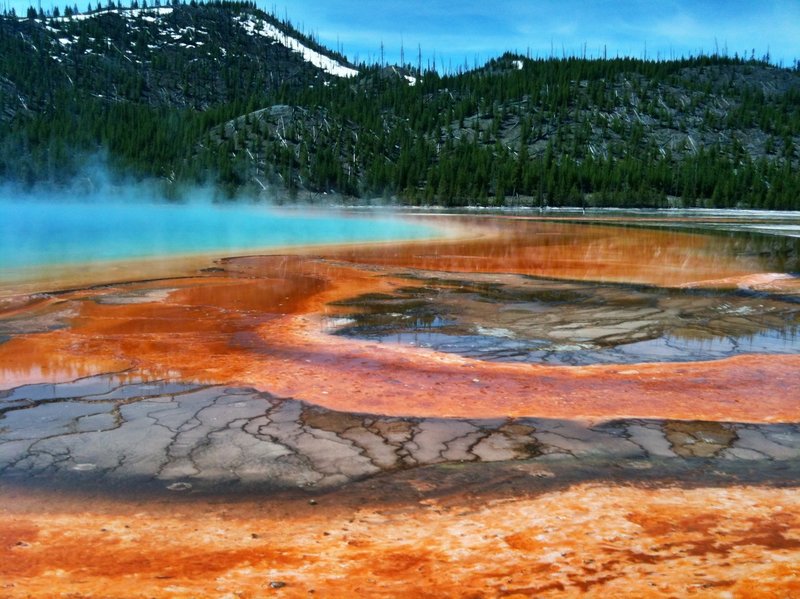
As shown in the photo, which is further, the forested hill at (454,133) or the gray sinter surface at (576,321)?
the forested hill at (454,133)

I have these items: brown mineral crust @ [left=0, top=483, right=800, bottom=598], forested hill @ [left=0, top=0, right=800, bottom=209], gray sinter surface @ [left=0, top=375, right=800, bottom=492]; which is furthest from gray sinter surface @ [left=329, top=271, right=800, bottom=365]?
forested hill @ [left=0, top=0, right=800, bottom=209]

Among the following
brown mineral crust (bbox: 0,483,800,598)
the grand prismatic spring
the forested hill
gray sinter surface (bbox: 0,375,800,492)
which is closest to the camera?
brown mineral crust (bbox: 0,483,800,598)

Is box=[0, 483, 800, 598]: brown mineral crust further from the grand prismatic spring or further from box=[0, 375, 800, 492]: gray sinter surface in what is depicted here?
box=[0, 375, 800, 492]: gray sinter surface

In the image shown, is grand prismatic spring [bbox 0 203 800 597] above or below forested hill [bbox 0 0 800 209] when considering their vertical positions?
below

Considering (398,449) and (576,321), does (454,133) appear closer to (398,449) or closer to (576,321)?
(576,321)

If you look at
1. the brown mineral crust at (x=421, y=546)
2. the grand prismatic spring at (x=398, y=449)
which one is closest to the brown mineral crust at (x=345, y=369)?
the grand prismatic spring at (x=398, y=449)

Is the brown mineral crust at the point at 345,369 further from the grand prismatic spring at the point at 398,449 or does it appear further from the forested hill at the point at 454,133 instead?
the forested hill at the point at 454,133
